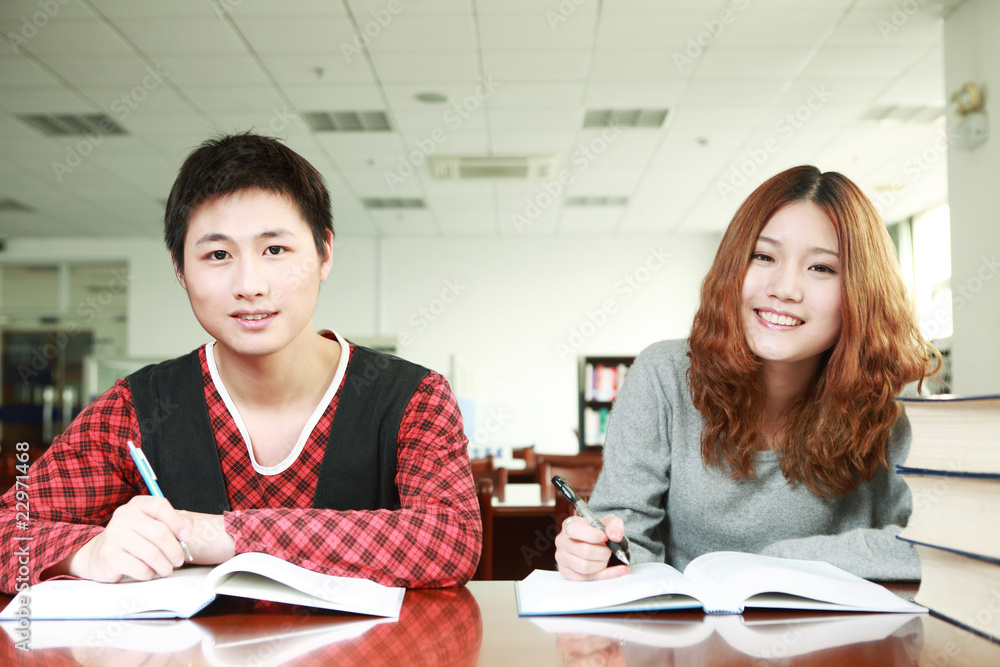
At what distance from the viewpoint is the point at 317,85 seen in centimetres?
491

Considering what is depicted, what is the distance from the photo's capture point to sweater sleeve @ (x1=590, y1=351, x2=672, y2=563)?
123cm

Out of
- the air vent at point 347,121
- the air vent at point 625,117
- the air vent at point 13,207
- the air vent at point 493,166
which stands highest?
the air vent at point 625,117

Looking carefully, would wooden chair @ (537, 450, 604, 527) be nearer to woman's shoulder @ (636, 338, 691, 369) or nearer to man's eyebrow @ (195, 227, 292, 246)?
woman's shoulder @ (636, 338, 691, 369)

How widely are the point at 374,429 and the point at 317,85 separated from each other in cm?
422

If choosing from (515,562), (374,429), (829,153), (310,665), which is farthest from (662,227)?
(310,665)

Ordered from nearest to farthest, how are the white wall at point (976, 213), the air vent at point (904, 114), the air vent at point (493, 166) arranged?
the white wall at point (976, 213) → the air vent at point (904, 114) → the air vent at point (493, 166)

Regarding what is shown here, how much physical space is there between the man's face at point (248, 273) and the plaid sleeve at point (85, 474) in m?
0.23

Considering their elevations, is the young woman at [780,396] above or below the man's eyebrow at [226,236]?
below

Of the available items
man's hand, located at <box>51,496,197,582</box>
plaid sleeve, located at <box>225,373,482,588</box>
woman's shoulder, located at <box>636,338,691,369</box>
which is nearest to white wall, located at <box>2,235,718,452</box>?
woman's shoulder, located at <box>636,338,691,369</box>

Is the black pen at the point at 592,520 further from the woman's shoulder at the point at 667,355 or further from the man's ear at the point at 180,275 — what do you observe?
the man's ear at the point at 180,275

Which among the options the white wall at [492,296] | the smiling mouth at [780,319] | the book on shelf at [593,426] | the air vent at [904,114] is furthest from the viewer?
the white wall at [492,296]

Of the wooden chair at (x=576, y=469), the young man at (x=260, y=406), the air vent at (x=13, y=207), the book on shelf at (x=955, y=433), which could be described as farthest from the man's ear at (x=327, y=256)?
the air vent at (x=13, y=207)

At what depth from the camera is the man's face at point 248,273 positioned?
3.61ft

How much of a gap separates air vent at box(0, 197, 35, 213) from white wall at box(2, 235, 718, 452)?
1.40 m
